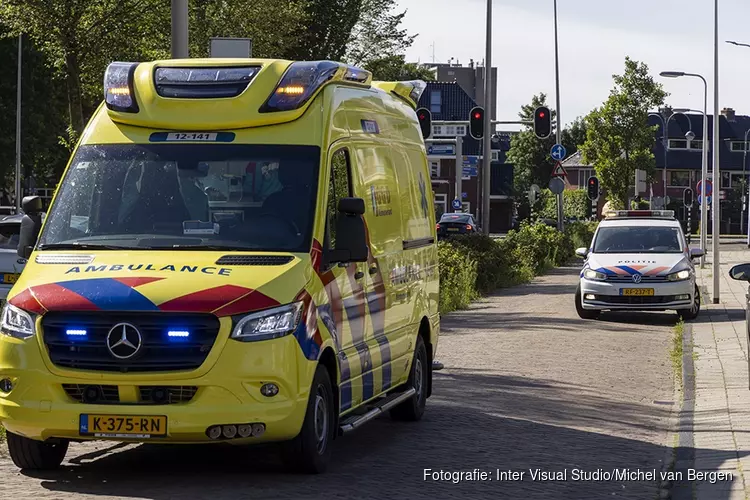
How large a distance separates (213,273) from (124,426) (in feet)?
3.32

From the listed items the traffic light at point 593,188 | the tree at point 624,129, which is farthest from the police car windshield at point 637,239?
the tree at point 624,129

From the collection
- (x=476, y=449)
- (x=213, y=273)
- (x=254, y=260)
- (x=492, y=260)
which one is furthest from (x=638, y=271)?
(x=213, y=273)

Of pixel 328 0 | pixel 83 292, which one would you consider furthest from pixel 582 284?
pixel 328 0

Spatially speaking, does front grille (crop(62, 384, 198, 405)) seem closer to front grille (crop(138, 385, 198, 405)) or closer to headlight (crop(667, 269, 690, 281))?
front grille (crop(138, 385, 198, 405))

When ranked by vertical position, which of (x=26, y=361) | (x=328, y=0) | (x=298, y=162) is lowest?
(x=26, y=361)

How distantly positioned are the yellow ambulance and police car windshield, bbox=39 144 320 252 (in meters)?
0.01

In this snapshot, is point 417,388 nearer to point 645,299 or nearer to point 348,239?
point 348,239

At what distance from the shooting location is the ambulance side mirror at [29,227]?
946 cm

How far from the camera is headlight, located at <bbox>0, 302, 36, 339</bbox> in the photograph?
817cm

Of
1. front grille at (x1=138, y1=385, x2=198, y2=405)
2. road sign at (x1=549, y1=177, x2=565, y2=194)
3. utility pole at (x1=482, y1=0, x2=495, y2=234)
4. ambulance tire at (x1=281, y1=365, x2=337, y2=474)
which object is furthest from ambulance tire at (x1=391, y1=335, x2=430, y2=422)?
road sign at (x1=549, y1=177, x2=565, y2=194)

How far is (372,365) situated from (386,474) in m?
1.12

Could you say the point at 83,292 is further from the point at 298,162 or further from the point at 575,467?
the point at 575,467

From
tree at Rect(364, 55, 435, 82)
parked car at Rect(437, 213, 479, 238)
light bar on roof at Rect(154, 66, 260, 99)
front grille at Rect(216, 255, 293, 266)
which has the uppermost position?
tree at Rect(364, 55, 435, 82)

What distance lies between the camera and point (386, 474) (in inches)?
352
